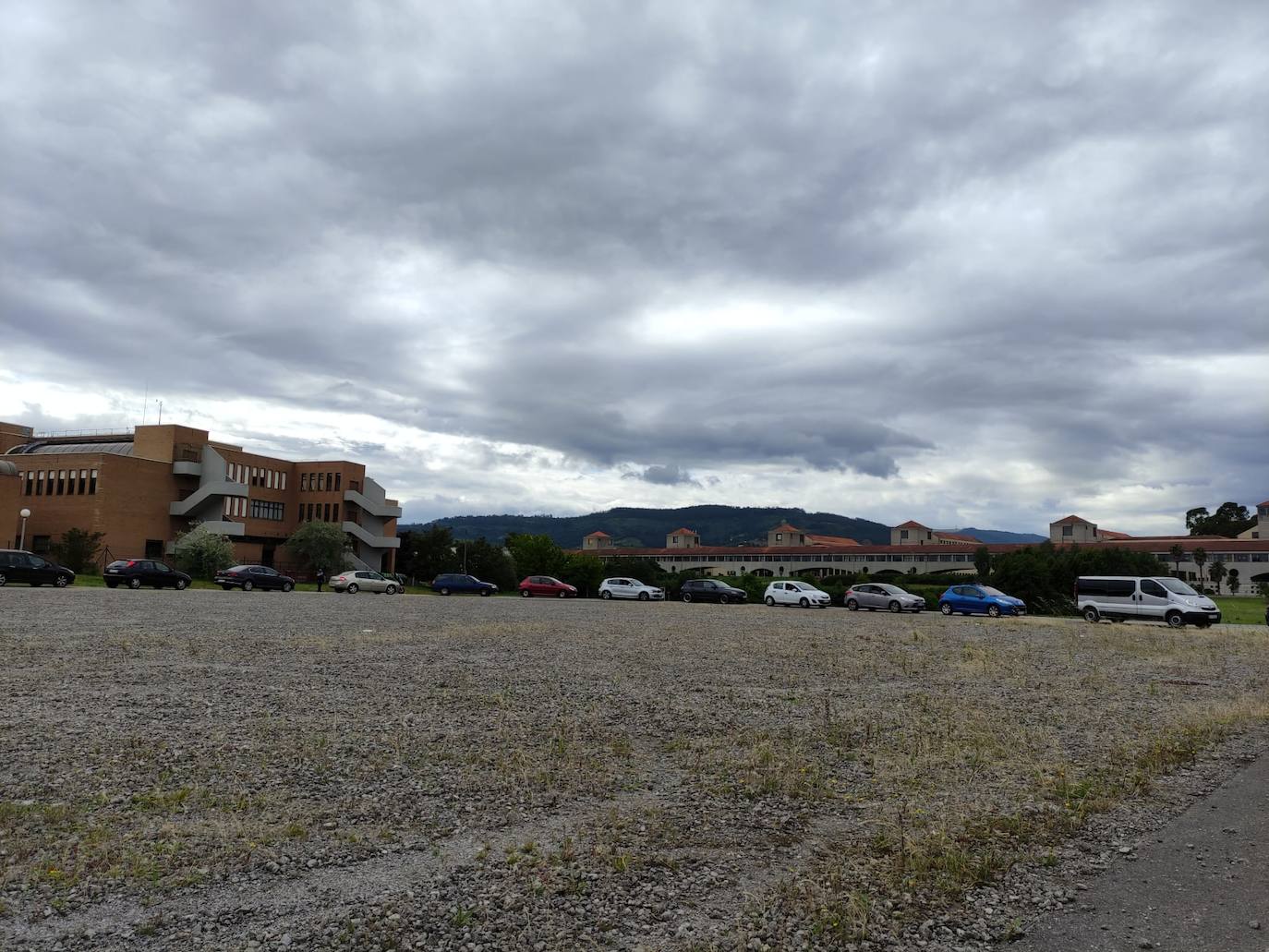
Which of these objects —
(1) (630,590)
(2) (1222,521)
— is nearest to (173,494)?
(1) (630,590)

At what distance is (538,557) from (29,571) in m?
48.7

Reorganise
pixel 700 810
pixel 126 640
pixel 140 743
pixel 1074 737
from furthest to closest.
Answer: pixel 126 640 → pixel 1074 737 → pixel 140 743 → pixel 700 810

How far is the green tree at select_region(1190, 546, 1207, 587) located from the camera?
95.0 metres

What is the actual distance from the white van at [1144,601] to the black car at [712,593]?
69.6ft

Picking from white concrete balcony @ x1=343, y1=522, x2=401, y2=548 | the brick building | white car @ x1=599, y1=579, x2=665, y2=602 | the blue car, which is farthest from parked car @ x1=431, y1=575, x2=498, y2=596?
white concrete balcony @ x1=343, y1=522, x2=401, y2=548

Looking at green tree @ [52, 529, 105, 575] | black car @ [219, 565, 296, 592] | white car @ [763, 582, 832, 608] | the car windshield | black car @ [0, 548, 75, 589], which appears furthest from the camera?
green tree @ [52, 529, 105, 575]

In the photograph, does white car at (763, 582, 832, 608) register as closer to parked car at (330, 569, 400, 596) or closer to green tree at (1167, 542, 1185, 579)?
parked car at (330, 569, 400, 596)

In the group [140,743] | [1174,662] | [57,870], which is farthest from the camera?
[1174,662]

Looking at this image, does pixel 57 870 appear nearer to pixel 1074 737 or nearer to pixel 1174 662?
pixel 1074 737

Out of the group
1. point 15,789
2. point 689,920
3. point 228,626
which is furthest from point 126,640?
point 689,920

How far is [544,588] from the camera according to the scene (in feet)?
186

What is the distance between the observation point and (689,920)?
17.1 feet

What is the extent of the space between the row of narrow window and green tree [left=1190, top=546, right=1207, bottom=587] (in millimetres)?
106322

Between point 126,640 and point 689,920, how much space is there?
16.6 m
